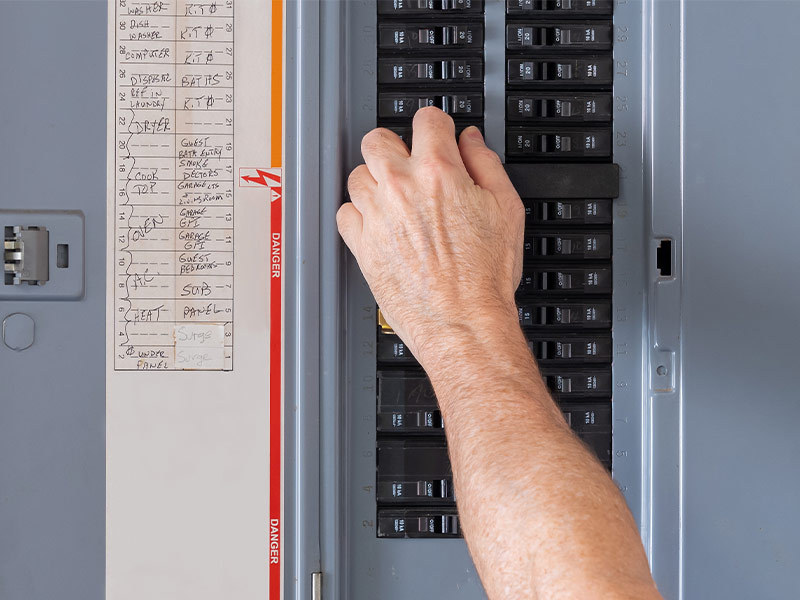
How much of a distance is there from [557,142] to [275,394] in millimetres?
566

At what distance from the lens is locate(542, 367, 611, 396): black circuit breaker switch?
1.03 metres

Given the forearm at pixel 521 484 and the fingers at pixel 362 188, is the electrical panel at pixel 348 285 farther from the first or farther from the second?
the forearm at pixel 521 484

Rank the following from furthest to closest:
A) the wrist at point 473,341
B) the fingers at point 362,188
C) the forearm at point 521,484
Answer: the fingers at point 362,188, the wrist at point 473,341, the forearm at point 521,484

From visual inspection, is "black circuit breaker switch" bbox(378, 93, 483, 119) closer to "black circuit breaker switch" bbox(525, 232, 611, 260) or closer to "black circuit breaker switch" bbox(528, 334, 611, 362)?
"black circuit breaker switch" bbox(525, 232, 611, 260)

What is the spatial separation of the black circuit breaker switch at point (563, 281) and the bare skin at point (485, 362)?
6 cm

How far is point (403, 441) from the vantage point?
1.03m

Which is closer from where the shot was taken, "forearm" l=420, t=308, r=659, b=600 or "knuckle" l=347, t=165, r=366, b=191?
"forearm" l=420, t=308, r=659, b=600

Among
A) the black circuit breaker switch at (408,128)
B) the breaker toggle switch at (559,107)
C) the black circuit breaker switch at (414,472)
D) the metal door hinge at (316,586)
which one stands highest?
the breaker toggle switch at (559,107)

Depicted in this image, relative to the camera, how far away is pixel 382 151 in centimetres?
96

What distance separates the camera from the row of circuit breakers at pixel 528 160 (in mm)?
1012

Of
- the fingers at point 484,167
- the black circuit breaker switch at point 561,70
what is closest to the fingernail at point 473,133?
the fingers at point 484,167

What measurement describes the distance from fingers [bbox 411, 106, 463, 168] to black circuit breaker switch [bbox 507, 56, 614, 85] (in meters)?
0.14
